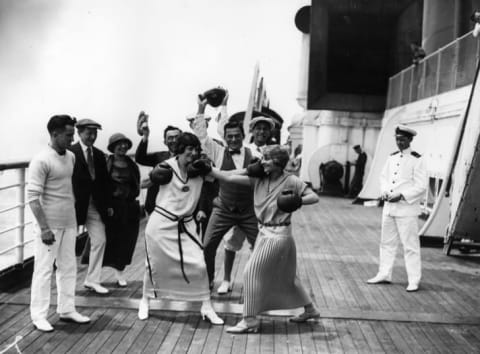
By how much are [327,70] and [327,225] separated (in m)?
8.48

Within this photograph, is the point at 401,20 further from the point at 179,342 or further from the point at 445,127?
the point at 179,342

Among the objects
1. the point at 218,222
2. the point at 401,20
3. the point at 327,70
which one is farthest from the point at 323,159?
the point at 218,222

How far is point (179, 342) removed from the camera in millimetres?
4297

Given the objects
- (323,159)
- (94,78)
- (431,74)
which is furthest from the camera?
(94,78)

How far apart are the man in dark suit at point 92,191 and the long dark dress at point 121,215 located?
Result: 198mm

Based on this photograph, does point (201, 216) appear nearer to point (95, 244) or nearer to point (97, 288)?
point (95, 244)

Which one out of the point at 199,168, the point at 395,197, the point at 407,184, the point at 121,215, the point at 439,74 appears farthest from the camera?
the point at 439,74

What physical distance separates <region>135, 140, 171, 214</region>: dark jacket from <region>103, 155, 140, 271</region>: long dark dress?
0.14m

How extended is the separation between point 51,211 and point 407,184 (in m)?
3.80

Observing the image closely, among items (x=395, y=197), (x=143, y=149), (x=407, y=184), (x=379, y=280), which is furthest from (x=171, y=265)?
(x=407, y=184)

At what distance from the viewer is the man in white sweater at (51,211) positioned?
169 inches

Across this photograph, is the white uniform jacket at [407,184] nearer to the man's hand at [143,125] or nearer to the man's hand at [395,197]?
the man's hand at [395,197]

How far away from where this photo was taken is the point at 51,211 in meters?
4.42

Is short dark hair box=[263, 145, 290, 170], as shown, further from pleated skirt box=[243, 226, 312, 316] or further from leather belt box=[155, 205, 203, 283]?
leather belt box=[155, 205, 203, 283]
